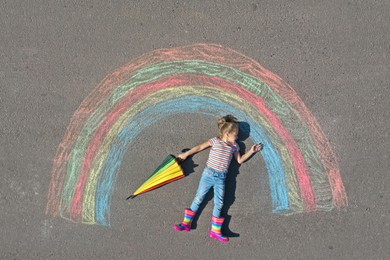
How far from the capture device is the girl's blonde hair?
3998mm

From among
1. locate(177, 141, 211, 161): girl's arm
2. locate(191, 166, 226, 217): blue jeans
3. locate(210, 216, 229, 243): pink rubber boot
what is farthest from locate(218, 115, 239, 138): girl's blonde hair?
locate(210, 216, 229, 243): pink rubber boot

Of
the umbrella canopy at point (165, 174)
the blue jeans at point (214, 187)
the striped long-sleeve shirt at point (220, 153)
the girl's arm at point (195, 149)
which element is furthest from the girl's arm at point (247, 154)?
the umbrella canopy at point (165, 174)

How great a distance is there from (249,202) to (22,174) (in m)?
2.88

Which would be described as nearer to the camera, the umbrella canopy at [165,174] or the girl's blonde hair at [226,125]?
the girl's blonde hair at [226,125]

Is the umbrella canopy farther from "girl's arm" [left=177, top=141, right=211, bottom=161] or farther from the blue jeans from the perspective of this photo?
the blue jeans

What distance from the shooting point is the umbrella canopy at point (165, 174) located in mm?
4102

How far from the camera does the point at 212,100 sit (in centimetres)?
413

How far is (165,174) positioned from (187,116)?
2.52 ft

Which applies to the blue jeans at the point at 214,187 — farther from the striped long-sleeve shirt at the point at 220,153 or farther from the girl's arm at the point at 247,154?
the girl's arm at the point at 247,154

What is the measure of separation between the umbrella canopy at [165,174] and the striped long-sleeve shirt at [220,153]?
42 cm

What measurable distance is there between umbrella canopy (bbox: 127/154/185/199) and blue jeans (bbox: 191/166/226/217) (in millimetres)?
Result: 285

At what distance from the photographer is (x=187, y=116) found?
164 inches

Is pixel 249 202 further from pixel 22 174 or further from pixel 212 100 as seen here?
pixel 22 174

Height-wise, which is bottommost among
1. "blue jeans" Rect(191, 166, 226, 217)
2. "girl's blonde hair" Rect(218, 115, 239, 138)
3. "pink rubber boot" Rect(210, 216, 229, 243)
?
"pink rubber boot" Rect(210, 216, 229, 243)
